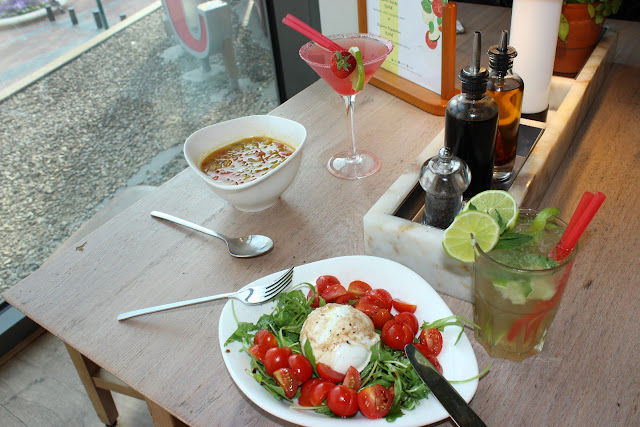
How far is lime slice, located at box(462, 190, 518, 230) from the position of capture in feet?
2.59

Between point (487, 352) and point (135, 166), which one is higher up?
point (487, 352)

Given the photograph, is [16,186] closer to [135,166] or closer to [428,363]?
[135,166]

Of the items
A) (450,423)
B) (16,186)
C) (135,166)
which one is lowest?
(135,166)

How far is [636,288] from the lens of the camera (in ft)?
3.02

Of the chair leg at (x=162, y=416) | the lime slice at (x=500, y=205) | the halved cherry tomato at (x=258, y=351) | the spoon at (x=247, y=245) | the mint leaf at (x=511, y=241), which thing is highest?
the lime slice at (x=500, y=205)

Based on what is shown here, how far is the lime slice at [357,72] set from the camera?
1.11 meters

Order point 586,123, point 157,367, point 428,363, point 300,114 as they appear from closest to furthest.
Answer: point 428,363, point 157,367, point 586,123, point 300,114

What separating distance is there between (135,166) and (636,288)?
6.54ft

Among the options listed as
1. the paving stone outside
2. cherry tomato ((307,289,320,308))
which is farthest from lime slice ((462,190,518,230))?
the paving stone outside

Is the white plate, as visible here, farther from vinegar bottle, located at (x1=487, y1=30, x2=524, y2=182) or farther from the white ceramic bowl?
vinegar bottle, located at (x1=487, y1=30, x2=524, y2=182)

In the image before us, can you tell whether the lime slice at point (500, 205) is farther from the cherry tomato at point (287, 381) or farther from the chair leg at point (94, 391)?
the chair leg at point (94, 391)

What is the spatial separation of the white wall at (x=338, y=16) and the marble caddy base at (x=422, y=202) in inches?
30.4

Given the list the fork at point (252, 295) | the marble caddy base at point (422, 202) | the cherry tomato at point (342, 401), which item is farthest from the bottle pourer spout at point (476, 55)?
the cherry tomato at point (342, 401)

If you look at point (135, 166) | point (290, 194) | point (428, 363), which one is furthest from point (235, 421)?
point (135, 166)
